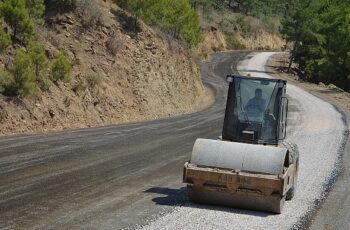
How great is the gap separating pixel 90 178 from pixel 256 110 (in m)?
4.00

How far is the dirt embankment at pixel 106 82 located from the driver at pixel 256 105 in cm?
1064

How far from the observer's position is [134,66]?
32.0 meters

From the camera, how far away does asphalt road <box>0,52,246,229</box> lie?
29.0 feet

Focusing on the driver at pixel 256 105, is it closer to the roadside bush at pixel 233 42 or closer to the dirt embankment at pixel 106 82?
the dirt embankment at pixel 106 82

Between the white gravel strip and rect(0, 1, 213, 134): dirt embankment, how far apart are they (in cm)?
900

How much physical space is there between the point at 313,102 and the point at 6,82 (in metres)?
28.3

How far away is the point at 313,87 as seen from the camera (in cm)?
5844

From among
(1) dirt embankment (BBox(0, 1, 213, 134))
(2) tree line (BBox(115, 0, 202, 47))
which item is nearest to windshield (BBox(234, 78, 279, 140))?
(1) dirt embankment (BBox(0, 1, 213, 134))

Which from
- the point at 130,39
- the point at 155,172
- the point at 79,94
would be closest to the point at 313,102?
the point at 130,39

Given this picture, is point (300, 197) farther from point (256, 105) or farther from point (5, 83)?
point (5, 83)

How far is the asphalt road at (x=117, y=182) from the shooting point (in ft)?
29.1

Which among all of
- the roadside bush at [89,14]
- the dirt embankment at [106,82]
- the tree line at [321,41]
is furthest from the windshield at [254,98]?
the tree line at [321,41]

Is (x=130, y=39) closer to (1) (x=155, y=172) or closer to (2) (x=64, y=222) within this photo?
(1) (x=155, y=172)

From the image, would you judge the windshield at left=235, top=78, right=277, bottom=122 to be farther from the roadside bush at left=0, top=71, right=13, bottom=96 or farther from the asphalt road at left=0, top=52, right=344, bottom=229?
the roadside bush at left=0, top=71, right=13, bottom=96
